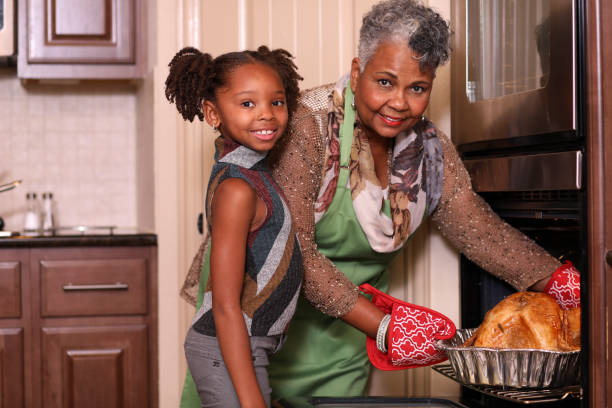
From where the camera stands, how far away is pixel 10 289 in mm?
2006

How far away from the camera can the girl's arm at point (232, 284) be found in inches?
40.8

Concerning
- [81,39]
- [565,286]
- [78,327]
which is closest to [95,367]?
[78,327]

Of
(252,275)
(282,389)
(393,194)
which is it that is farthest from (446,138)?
(282,389)

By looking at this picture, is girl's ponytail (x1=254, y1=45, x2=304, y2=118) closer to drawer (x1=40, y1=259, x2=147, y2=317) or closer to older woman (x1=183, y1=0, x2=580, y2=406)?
older woman (x1=183, y1=0, x2=580, y2=406)

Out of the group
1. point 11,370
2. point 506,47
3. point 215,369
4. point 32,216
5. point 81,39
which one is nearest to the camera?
point 215,369

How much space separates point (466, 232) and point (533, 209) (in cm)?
20

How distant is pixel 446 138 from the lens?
133 centimetres

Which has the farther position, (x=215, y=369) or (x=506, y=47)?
(x=506, y=47)

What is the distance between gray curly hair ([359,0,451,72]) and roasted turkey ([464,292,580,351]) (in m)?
0.42

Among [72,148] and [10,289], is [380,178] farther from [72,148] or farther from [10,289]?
[72,148]

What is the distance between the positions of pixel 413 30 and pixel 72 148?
1790mm

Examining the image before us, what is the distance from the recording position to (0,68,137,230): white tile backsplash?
2.56m

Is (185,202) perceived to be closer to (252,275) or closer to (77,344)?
(77,344)

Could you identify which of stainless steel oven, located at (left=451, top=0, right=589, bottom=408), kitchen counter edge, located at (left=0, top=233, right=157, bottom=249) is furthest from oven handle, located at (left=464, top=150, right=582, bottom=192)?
kitchen counter edge, located at (left=0, top=233, right=157, bottom=249)
